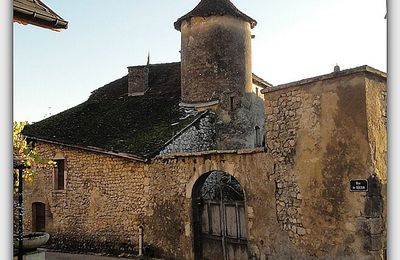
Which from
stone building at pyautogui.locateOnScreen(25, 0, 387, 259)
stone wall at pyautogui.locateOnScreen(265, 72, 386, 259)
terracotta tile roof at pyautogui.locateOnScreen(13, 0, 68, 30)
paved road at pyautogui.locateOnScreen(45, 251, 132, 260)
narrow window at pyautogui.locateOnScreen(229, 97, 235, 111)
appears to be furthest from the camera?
narrow window at pyautogui.locateOnScreen(229, 97, 235, 111)

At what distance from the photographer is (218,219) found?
5.02 meters

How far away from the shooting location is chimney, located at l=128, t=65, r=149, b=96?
7.61 m

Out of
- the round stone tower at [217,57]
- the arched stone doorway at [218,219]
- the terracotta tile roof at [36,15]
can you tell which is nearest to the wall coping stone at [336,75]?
the arched stone doorway at [218,219]

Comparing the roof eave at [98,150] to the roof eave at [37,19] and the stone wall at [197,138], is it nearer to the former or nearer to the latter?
the stone wall at [197,138]

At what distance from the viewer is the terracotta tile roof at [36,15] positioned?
2504mm

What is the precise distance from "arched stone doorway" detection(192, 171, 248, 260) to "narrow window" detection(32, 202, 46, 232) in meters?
2.36

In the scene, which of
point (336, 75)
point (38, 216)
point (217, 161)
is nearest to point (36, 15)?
point (336, 75)

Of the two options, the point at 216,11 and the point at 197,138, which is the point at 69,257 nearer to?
the point at 197,138

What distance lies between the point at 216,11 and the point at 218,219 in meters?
3.90

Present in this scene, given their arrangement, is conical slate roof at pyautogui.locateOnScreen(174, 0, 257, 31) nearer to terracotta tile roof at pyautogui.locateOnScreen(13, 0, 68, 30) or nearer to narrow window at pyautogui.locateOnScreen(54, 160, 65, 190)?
narrow window at pyautogui.locateOnScreen(54, 160, 65, 190)

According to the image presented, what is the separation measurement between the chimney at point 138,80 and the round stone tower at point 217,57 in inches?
31.2

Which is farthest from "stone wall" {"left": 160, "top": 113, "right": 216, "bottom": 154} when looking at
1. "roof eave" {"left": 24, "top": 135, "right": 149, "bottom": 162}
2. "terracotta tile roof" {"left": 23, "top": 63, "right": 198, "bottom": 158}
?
"roof eave" {"left": 24, "top": 135, "right": 149, "bottom": 162}

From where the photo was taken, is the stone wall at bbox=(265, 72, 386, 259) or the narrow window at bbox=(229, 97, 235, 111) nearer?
the stone wall at bbox=(265, 72, 386, 259)


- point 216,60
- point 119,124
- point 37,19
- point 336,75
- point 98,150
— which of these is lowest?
point 98,150
